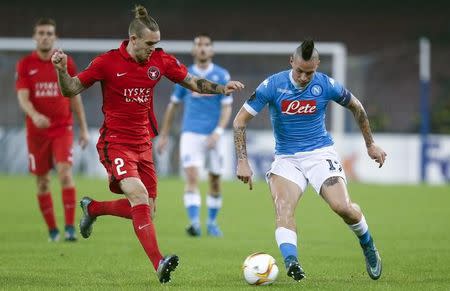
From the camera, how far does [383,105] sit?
31281 millimetres

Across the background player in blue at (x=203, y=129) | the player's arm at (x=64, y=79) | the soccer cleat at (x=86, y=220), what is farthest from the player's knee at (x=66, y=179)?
the player's arm at (x=64, y=79)

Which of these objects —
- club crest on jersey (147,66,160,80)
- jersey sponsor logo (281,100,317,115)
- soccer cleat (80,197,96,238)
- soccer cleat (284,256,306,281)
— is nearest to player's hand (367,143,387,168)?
jersey sponsor logo (281,100,317,115)

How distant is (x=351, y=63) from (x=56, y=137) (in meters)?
16.1

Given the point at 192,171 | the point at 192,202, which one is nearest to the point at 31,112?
the point at 192,202

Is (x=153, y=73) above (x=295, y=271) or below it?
above

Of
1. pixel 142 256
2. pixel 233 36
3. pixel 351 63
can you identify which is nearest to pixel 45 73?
pixel 142 256

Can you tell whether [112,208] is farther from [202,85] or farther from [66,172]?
[66,172]

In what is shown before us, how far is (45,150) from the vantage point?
12.7 m

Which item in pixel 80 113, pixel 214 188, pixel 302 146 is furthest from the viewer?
pixel 214 188

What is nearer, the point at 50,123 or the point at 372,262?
the point at 372,262

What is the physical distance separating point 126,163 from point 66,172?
3948 mm

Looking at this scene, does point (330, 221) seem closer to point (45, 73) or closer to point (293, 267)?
point (45, 73)

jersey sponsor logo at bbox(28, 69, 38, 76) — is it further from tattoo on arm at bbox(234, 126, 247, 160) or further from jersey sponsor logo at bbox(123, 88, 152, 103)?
tattoo on arm at bbox(234, 126, 247, 160)

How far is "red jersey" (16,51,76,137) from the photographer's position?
1255 centimetres
